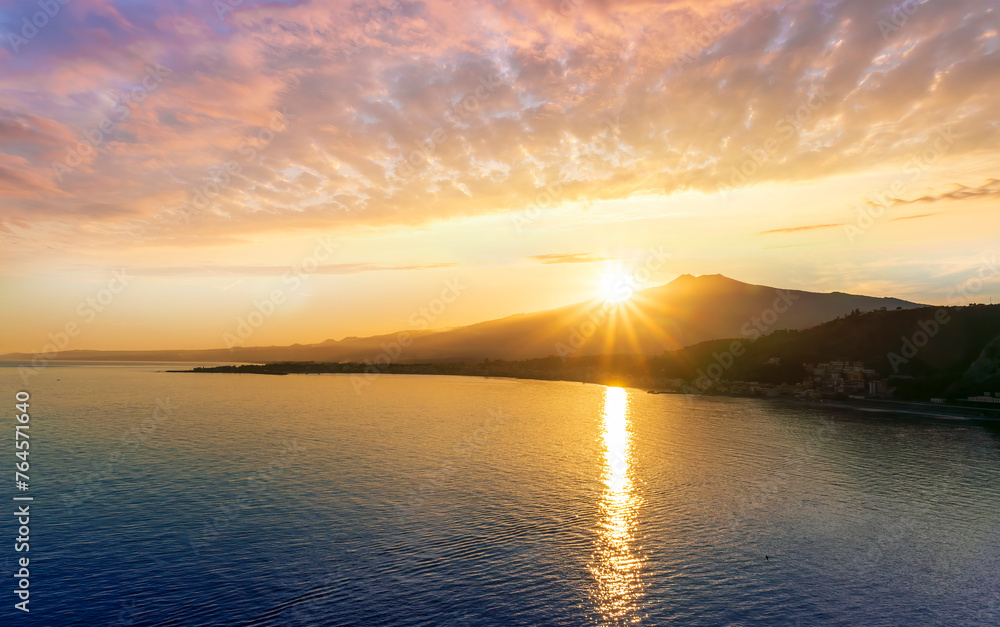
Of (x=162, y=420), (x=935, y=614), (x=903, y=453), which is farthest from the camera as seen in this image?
(x=162, y=420)

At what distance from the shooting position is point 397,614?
24.5 m

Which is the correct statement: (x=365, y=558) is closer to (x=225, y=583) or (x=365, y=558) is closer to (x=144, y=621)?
(x=225, y=583)

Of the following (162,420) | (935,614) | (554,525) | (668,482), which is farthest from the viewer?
(162,420)

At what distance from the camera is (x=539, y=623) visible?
24.3 meters

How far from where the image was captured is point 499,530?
3597 centimetres

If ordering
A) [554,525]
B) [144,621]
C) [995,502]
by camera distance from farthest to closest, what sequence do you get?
[995,502] < [554,525] < [144,621]

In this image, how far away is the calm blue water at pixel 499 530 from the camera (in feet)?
84.4

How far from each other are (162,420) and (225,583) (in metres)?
76.2

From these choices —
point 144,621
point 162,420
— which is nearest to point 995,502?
point 144,621

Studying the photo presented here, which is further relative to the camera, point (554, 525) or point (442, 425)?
point (442, 425)

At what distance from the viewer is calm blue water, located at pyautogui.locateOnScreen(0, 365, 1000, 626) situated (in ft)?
84.4

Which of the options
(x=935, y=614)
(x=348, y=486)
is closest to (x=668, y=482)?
(x=935, y=614)

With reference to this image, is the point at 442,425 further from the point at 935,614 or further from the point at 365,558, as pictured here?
the point at 935,614

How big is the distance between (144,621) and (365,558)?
36.1 ft
